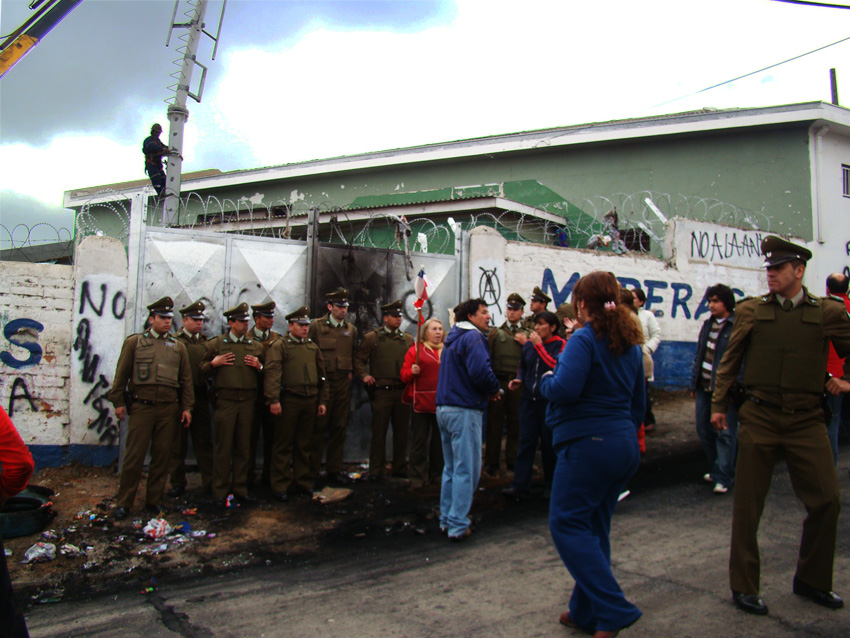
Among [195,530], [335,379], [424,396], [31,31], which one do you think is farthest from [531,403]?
[31,31]

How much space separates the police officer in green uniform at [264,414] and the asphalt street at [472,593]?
2.05 meters

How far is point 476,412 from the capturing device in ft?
17.4

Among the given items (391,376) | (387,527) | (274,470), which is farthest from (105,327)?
(387,527)

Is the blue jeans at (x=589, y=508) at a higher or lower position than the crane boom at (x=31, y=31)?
lower

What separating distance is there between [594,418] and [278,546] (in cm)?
300

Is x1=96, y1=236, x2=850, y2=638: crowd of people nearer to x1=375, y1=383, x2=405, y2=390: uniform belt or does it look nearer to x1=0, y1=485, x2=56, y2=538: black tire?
x1=375, y1=383, x2=405, y2=390: uniform belt

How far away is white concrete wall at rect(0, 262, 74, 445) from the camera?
21.9ft

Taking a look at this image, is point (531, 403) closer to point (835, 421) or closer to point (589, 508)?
point (835, 421)

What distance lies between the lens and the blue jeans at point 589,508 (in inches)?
122

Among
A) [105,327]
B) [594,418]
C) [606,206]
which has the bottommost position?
[594,418]

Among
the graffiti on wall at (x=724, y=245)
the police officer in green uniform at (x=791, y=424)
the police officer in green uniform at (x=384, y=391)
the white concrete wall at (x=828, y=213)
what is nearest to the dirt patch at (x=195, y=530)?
the police officer in green uniform at (x=384, y=391)

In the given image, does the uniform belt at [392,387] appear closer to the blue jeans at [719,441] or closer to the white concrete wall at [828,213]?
the blue jeans at [719,441]

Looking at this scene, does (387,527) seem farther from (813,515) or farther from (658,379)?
(658,379)

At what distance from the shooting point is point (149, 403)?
228 inches
